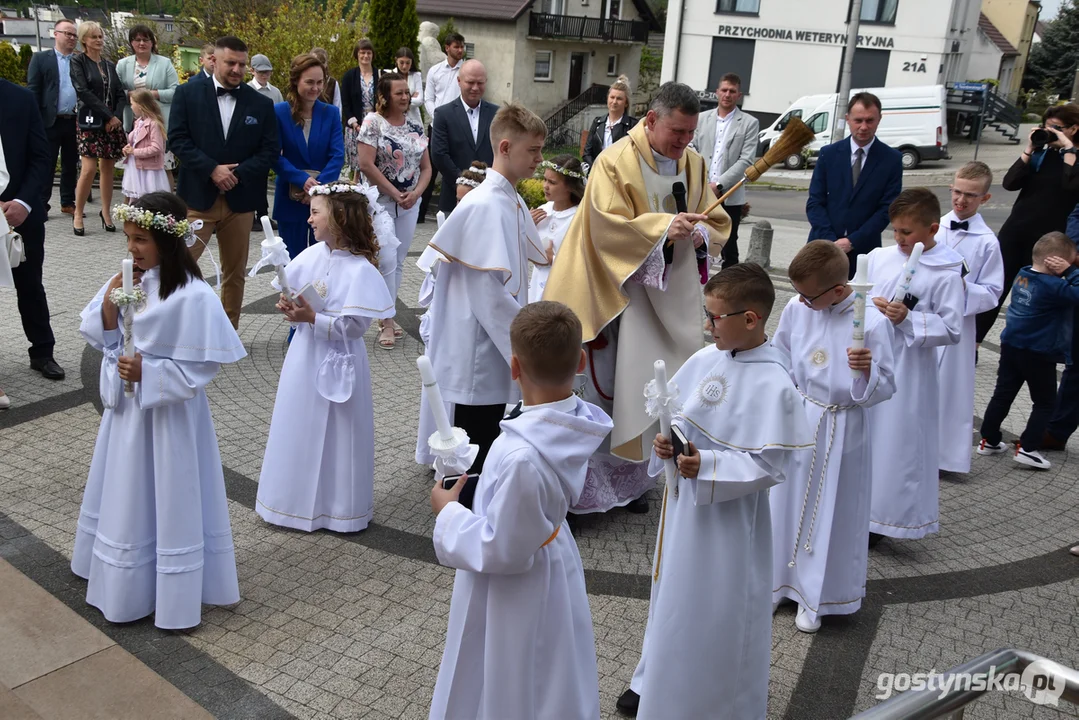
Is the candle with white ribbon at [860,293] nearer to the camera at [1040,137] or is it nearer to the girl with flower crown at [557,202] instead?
the girl with flower crown at [557,202]

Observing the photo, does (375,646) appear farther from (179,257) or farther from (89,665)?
(179,257)

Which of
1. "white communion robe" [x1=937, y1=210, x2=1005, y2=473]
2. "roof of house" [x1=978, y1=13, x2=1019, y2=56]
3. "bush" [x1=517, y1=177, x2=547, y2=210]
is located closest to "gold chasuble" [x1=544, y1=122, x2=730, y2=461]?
"white communion robe" [x1=937, y1=210, x2=1005, y2=473]

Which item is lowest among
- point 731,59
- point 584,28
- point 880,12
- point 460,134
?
point 460,134

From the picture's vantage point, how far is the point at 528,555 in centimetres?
293

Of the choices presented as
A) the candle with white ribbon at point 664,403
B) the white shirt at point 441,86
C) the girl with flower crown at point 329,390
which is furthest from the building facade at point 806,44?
the candle with white ribbon at point 664,403

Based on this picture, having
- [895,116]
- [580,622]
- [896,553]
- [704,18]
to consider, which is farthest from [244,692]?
[704,18]

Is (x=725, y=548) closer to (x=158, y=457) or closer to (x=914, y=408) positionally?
(x=158, y=457)

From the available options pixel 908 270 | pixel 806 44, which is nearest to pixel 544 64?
pixel 806 44

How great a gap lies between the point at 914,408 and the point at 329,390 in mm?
3259

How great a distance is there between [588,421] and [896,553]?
338 cm

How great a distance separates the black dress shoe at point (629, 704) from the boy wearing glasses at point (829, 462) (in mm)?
953

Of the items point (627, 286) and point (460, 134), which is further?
point (460, 134)

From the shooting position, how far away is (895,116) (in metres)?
29.5

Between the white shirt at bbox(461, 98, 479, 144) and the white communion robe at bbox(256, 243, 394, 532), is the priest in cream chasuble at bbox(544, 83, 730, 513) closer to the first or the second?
the white communion robe at bbox(256, 243, 394, 532)
